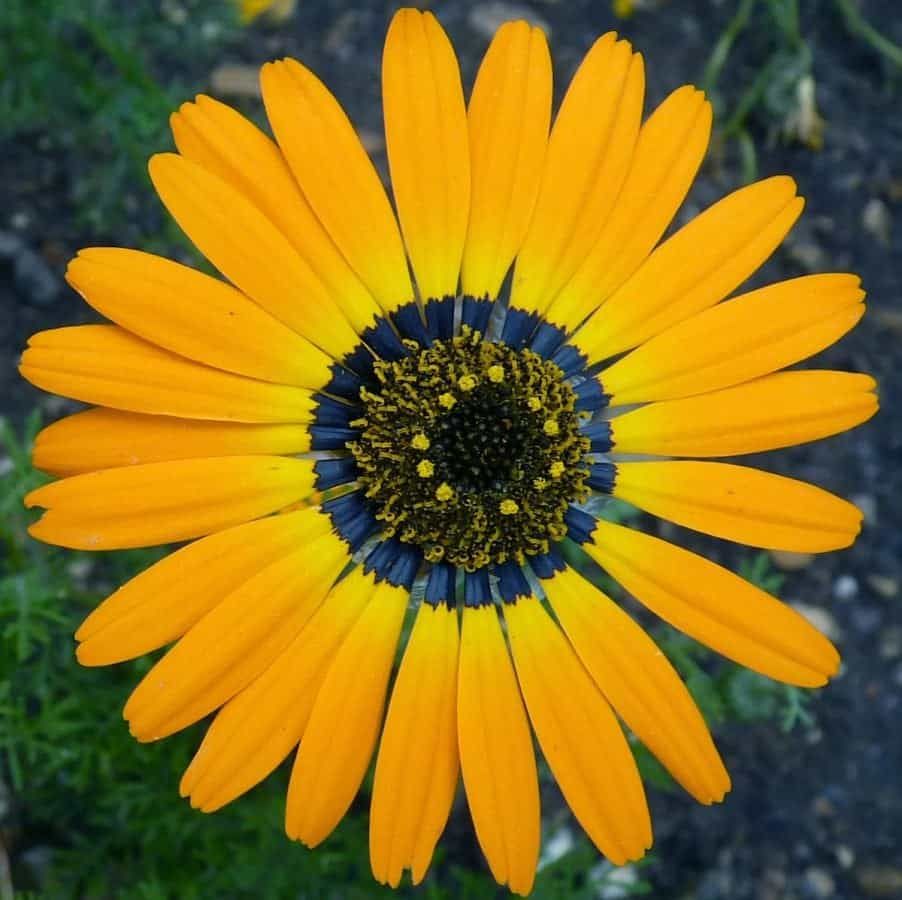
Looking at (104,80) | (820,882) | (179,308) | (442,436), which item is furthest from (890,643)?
(104,80)

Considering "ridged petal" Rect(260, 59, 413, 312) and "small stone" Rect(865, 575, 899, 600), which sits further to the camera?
"small stone" Rect(865, 575, 899, 600)

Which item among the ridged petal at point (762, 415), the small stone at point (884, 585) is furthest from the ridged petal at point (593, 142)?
the small stone at point (884, 585)

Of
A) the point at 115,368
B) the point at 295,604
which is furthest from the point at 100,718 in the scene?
the point at 115,368

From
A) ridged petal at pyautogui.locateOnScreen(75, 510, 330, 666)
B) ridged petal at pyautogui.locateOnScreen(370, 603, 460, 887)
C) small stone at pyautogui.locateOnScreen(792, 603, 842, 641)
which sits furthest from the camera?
small stone at pyautogui.locateOnScreen(792, 603, 842, 641)

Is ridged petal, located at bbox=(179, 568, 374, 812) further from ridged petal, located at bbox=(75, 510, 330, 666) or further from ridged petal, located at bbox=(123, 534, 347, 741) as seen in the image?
ridged petal, located at bbox=(75, 510, 330, 666)

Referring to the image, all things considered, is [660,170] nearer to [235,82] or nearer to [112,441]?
[112,441]

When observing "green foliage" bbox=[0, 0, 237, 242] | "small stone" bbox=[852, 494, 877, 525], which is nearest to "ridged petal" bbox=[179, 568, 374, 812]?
"green foliage" bbox=[0, 0, 237, 242]

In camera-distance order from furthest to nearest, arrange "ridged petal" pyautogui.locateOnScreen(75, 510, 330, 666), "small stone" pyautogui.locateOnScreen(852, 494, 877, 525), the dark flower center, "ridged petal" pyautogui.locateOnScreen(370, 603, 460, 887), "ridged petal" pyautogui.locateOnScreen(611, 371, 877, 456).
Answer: "small stone" pyautogui.locateOnScreen(852, 494, 877, 525), the dark flower center, "ridged petal" pyautogui.locateOnScreen(611, 371, 877, 456), "ridged petal" pyautogui.locateOnScreen(370, 603, 460, 887), "ridged petal" pyautogui.locateOnScreen(75, 510, 330, 666)
